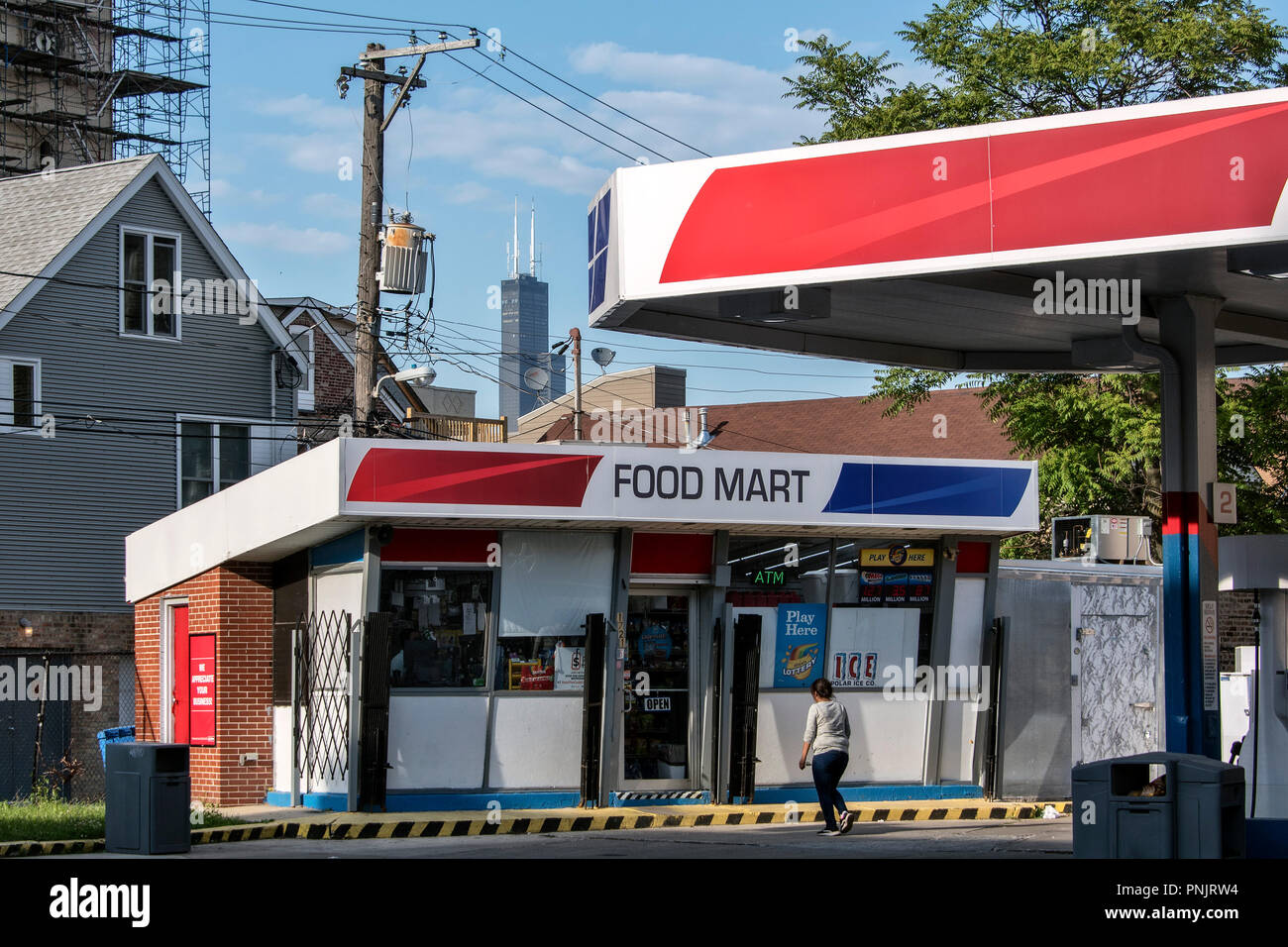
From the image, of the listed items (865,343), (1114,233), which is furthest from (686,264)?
(865,343)

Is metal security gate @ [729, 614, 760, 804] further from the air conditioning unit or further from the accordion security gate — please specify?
the air conditioning unit

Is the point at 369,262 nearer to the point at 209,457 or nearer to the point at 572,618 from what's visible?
the point at 572,618

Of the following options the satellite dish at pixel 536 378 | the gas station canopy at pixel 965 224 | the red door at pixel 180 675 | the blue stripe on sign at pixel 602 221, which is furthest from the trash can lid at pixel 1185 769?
the satellite dish at pixel 536 378

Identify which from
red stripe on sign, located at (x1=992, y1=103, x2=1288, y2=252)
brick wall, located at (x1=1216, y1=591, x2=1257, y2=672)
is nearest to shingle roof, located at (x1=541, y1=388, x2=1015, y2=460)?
brick wall, located at (x1=1216, y1=591, x2=1257, y2=672)

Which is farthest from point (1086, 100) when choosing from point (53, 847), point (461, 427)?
point (53, 847)

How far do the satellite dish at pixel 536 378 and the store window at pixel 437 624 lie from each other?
50.6ft

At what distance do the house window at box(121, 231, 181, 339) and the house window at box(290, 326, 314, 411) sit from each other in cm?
259

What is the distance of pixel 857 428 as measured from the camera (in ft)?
158

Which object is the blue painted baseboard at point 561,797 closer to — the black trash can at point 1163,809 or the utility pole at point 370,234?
the utility pole at point 370,234
